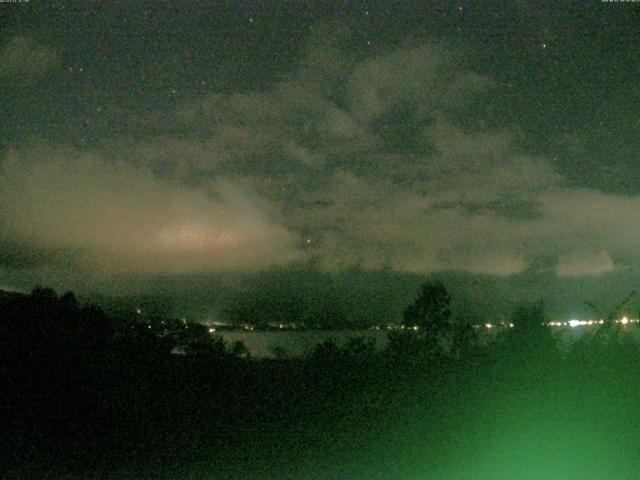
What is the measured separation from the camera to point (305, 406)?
12.6 m

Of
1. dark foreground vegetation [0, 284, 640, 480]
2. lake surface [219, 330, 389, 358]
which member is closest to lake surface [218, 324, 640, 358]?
lake surface [219, 330, 389, 358]

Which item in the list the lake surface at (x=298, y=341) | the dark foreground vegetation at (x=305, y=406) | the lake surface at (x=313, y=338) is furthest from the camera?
the lake surface at (x=298, y=341)

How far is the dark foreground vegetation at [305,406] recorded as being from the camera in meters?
10.4

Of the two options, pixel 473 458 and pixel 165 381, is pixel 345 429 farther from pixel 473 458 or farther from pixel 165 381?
pixel 165 381

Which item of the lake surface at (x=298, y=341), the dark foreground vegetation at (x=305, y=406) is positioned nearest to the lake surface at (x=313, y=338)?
the lake surface at (x=298, y=341)

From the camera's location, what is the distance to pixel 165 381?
1312 centimetres

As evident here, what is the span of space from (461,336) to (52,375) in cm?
763

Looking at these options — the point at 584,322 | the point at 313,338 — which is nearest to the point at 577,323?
the point at 584,322

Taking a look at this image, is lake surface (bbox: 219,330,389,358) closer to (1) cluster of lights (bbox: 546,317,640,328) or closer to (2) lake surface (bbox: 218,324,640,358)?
(2) lake surface (bbox: 218,324,640,358)

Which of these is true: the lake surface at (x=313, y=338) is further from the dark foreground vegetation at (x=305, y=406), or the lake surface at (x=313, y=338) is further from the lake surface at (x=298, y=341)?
the dark foreground vegetation at (x=305, y=406)

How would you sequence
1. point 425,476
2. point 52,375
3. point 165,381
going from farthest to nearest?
point 165,381 → point 52,375 → point 425,476

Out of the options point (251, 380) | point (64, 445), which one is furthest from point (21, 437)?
point (251, 380)

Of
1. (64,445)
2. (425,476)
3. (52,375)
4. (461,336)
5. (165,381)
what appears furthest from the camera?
(461,336)

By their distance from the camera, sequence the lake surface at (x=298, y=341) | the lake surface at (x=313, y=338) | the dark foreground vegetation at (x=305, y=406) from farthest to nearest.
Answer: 1. the lake surface at (x=298, y=341)
2. the lake surface at (x=313, y=338)
3. the dark foreground vegetation at (x=305, y=406)
